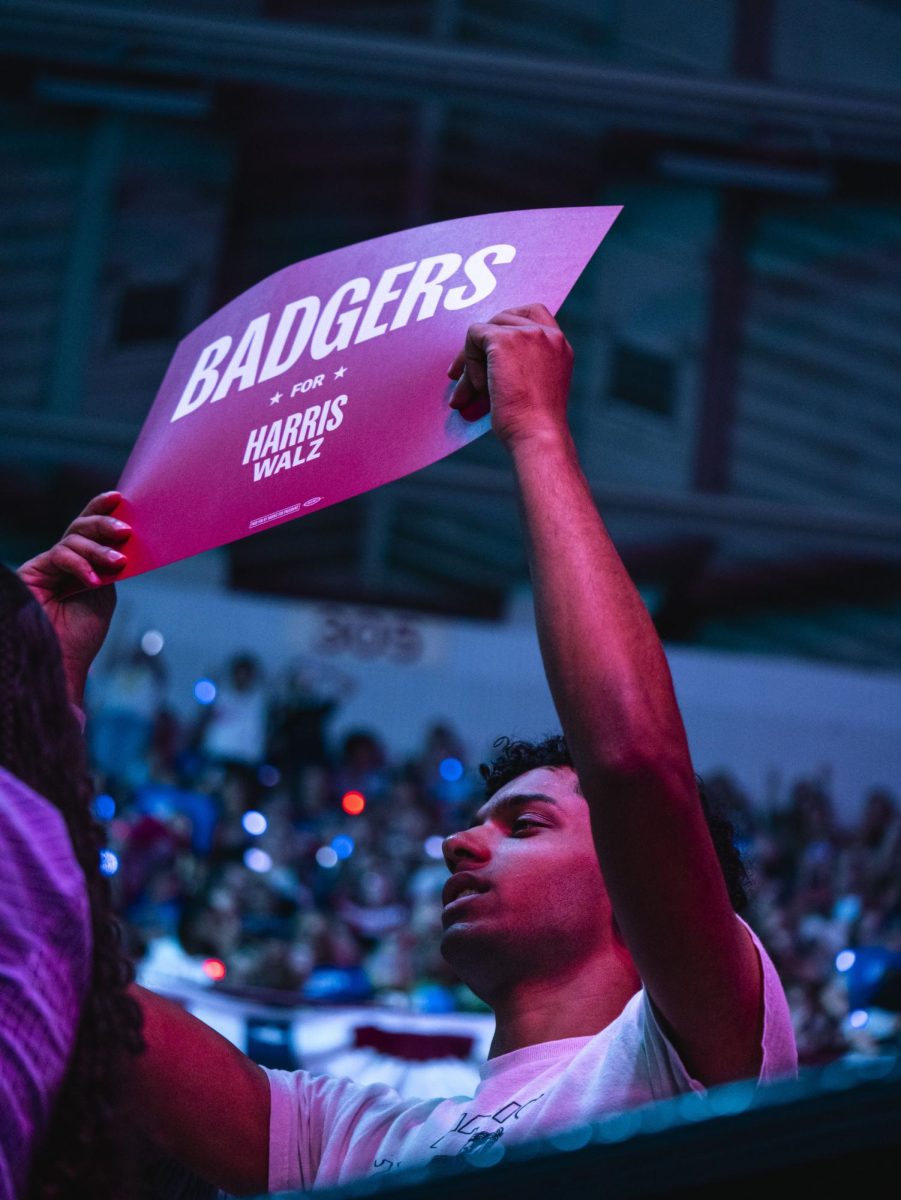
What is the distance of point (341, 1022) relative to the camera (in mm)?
3262

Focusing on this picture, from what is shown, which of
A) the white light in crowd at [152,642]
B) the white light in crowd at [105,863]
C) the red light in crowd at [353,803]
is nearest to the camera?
the white light in crowd at [105,863]

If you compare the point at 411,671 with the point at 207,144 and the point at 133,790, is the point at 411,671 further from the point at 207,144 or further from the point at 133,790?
the point at 207,144

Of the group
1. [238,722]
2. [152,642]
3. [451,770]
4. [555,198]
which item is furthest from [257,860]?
[555,198]

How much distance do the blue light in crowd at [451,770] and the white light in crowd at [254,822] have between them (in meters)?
1.39

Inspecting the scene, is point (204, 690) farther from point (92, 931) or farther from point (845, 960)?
point (92, 931)

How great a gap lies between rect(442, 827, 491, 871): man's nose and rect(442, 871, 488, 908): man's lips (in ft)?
0.04

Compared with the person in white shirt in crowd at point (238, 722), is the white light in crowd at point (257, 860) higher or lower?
higher

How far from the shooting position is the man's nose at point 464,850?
3.84 ft

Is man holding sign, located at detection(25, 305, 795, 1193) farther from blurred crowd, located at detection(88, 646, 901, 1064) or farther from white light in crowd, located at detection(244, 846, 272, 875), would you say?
white light in crowd, located at detection(244, 846, 272, 875)

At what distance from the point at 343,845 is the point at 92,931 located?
5408 millimetres

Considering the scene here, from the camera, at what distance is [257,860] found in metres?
5.64

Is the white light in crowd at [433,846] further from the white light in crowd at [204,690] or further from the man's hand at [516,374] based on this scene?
the man's hand at [516,374]

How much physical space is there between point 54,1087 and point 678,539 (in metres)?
6.05

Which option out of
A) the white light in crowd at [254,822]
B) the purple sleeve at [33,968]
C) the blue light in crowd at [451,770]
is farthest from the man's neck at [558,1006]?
the blue light in crowd at [451,770]
